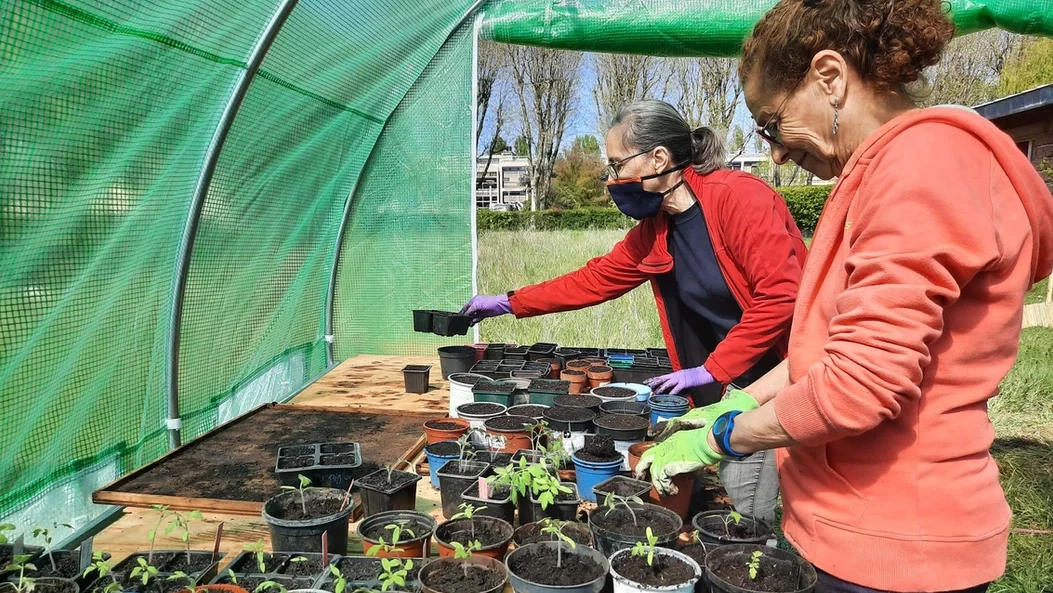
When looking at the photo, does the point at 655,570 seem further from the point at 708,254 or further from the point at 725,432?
the point at 708,254

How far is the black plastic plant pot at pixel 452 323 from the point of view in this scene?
3.31 m

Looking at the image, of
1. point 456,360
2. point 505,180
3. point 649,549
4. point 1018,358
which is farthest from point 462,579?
point 505,180

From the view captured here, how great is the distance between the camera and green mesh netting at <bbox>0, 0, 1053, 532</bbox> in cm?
201

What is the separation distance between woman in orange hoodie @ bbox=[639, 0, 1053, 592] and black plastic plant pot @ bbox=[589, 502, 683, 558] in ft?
1.48

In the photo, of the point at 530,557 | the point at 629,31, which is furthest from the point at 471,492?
the point at 629,31

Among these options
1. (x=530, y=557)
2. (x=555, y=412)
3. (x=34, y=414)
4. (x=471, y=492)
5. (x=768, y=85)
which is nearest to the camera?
(x=768, y=85)

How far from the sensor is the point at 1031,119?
8.45 m

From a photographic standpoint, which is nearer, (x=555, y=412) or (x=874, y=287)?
(x=874, y=287)

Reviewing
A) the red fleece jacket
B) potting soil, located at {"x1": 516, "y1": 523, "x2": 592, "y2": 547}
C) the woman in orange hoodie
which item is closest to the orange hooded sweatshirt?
the woman in orange hoodie

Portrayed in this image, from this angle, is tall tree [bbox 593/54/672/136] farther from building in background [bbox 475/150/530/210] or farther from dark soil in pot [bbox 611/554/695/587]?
building in background [bbox 475/150/530/210]

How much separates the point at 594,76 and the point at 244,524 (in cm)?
2141

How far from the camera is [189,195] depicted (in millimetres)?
2752

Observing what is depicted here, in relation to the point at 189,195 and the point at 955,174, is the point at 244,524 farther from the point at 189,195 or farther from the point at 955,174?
the point at 955,174

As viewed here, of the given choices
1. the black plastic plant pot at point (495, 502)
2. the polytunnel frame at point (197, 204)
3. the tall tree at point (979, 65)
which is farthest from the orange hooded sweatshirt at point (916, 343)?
the tall tree at point (979, 65)
